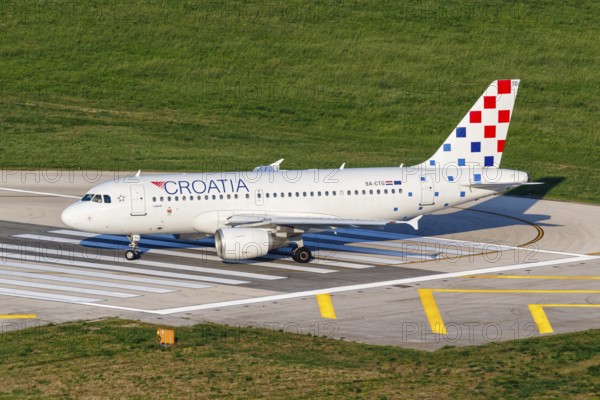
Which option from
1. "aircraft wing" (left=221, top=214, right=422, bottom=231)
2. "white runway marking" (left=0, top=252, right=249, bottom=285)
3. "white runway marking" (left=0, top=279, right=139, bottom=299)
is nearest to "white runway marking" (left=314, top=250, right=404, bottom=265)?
"aircraft wing" (left=221, top=214, right=422, bottom=231)

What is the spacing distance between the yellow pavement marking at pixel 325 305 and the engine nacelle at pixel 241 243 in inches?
192

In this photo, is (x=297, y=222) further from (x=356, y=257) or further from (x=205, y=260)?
(x=205, y=260)

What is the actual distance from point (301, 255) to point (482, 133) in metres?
12.4

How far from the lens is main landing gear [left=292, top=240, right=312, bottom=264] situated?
188 feet

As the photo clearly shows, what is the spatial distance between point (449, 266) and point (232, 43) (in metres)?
69.3

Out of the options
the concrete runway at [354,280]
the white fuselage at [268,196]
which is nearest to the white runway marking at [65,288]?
the concrete runway at [354,280]

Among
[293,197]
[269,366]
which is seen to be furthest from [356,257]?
[269,366]

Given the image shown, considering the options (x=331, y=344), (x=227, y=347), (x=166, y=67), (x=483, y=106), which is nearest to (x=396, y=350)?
(x=331, y=344)

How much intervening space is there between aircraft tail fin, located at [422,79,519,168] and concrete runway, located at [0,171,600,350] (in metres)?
5.21

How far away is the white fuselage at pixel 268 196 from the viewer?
182 ft

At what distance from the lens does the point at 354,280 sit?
53.8 metres

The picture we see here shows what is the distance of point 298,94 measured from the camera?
110312mm

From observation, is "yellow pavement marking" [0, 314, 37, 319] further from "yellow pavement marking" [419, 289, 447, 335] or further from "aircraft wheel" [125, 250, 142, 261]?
"yellow pavement marking" [419, 289, 447, 335]

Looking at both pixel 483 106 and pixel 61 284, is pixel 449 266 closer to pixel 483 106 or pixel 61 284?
pixel 483 106
